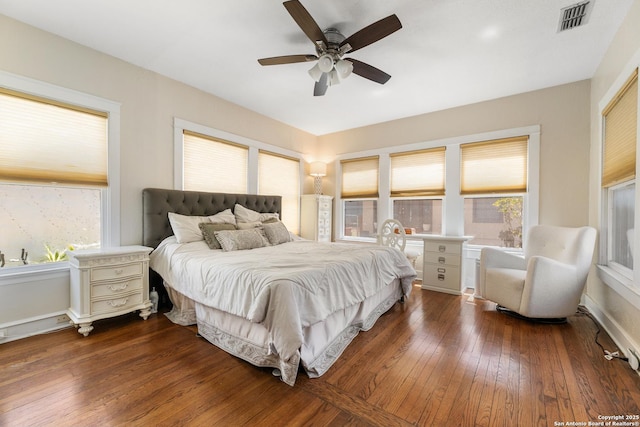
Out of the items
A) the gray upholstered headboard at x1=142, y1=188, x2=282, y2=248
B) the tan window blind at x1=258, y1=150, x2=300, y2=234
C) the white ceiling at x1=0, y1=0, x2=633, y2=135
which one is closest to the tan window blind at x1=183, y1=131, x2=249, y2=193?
the gray upholstered headboard at x1=142, y1=188, x2=282, y2=248

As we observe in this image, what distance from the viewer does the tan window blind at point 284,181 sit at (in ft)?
15.0

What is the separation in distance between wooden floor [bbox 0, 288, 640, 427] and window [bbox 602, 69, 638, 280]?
2.85 feet

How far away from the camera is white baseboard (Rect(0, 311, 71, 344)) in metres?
2.26

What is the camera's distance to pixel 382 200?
4.83 m

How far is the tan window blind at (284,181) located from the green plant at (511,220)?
3.37 m

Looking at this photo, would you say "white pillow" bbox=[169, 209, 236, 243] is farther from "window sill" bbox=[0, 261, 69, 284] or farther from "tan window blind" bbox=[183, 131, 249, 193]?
"window sill" bbox=[0, 261, 69, 284]

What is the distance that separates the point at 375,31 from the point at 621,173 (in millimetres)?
2507

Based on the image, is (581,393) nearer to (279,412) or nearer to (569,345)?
(569,345)

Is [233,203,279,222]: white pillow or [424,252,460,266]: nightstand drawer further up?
[233,203,279,222]: white pillow

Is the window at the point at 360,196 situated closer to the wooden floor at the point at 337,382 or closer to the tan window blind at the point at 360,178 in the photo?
the tan window blind at the point at 360,178

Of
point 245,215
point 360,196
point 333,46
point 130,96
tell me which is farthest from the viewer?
point 360,196

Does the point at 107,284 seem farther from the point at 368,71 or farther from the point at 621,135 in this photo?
the point at 621,135

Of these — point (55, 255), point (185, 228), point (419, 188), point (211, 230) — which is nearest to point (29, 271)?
point (55, 255)

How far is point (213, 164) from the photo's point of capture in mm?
3826
